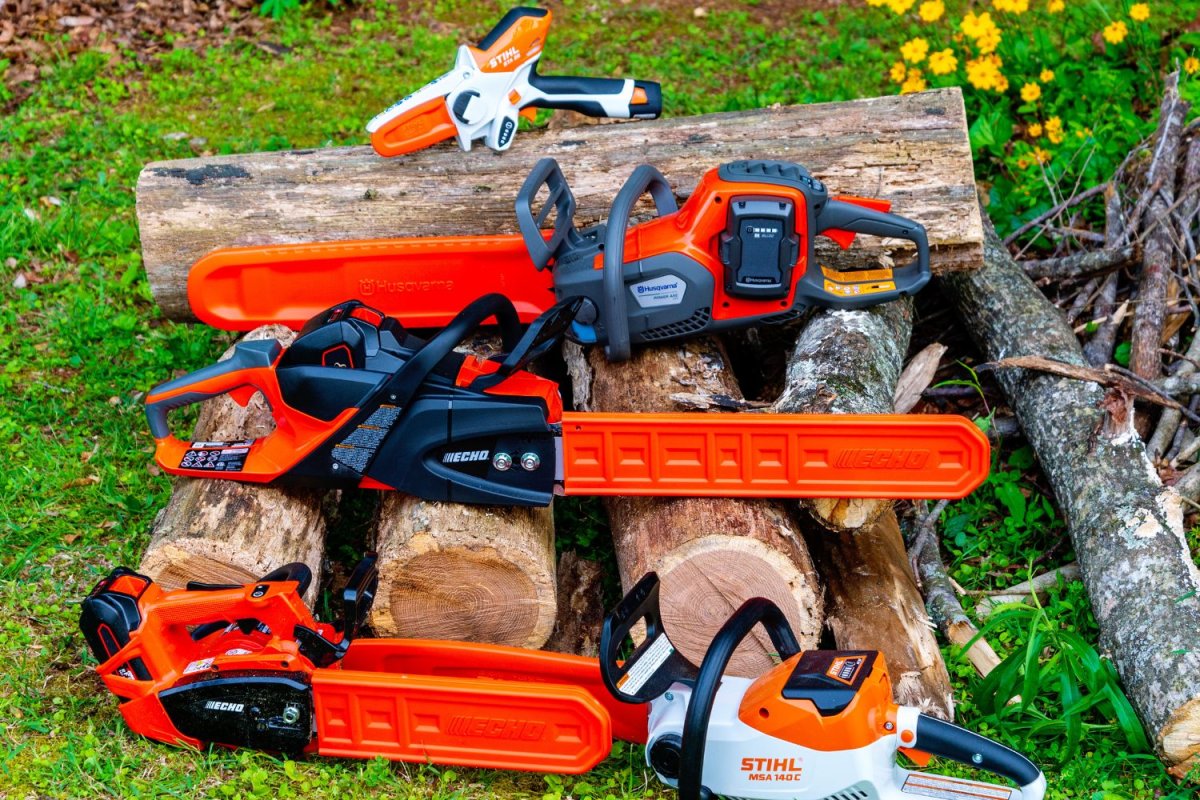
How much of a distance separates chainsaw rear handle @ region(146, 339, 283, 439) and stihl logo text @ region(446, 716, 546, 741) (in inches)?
46.1

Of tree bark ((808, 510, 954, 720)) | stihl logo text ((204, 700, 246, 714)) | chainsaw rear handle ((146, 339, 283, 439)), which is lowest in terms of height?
tree bark ((808, 510, 954, 720))

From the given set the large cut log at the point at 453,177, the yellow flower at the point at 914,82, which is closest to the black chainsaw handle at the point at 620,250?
the large cut log at the point at 453,177

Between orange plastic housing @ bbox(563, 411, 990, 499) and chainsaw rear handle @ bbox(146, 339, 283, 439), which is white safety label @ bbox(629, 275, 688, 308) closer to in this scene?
orange plastic housing @ bbox(563, 411, 990, 499)

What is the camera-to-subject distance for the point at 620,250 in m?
3.92

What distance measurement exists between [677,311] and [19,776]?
2.38m

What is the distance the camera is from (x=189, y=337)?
5184 millimetres

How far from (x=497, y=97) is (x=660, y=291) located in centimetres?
115

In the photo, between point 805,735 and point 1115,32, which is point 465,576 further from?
point 1115,32

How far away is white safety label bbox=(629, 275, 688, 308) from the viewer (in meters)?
4.05

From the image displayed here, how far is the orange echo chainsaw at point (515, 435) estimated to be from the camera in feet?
11.7

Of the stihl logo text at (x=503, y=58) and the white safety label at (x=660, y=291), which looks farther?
the stihl logo text at (x=503, y=58)

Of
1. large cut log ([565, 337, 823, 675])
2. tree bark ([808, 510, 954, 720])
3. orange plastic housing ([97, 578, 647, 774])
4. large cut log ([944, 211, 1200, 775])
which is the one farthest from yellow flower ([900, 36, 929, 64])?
orange plastic housing ([97, 578, 647, 774])

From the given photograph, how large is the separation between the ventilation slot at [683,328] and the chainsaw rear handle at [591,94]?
0.99 metres

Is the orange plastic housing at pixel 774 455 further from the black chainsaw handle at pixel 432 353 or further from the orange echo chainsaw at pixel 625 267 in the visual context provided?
the orange echo chainsaw at pixel 625 267
